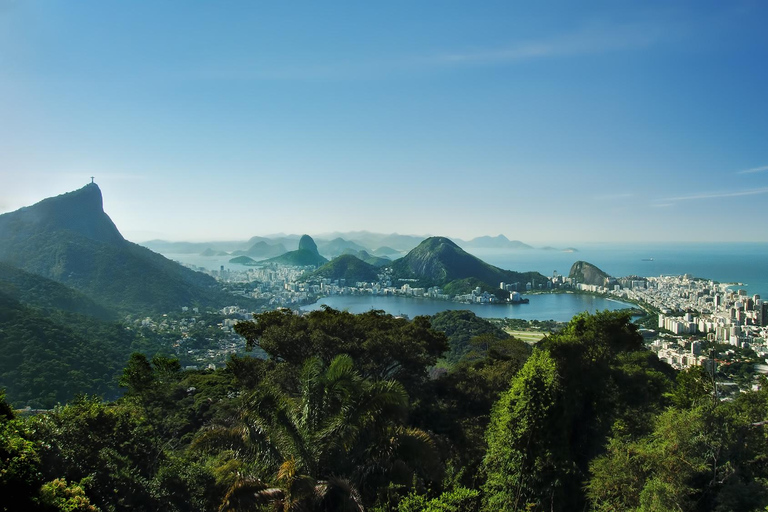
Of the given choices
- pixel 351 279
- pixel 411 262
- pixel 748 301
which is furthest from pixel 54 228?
pixel 748 301

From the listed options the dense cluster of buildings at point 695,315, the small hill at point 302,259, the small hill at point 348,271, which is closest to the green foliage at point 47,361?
the dense cluster of buildings at point 695,315

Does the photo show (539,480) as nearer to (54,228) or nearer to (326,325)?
(326,325)

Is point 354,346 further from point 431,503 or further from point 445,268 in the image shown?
point 445,268

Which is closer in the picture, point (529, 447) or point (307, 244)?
point (529, 447)

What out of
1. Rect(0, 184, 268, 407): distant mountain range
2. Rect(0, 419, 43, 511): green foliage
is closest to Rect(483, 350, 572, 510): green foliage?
Rect(0, 419, 43, 511): green foliage

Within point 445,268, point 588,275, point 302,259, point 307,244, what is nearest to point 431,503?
point 445,268

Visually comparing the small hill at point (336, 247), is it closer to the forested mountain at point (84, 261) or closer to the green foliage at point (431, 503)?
the forested mountain at point (84, 261)
